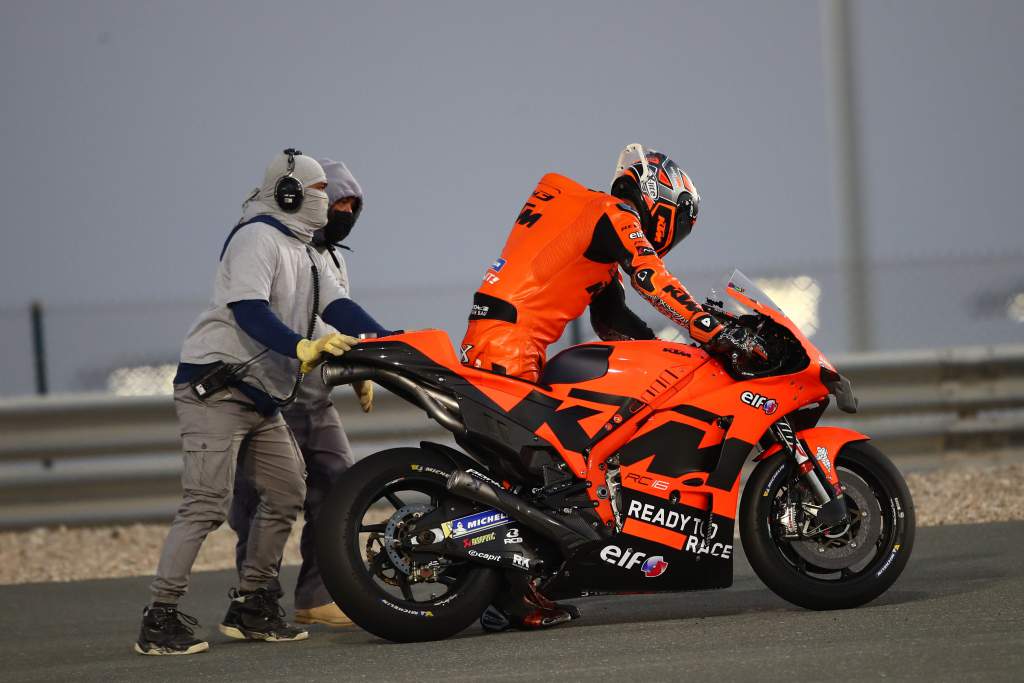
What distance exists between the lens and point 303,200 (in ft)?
20.7

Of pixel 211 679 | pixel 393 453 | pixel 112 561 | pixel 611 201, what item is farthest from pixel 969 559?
pixel 112 561

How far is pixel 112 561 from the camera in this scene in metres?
9.28

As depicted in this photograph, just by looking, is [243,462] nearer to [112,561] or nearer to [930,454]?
[112,561]

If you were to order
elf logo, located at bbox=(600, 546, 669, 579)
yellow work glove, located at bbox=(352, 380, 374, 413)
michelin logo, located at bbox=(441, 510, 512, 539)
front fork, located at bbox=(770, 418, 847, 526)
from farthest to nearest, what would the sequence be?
yellow work glove, located at bbox=(352, 380, 374, 413) < front fork, located at bbox=(770, 418, 847, 526) < elf logo, located at bbox=(600, 546, 669, 579) < michelin logo, located at bbox=(441, 510, 512, 539)

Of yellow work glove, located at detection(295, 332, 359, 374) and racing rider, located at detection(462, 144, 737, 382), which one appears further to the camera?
racing rider, located at detection(462, 144, 737, 382)

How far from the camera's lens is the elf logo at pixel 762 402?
A: 19.8ft

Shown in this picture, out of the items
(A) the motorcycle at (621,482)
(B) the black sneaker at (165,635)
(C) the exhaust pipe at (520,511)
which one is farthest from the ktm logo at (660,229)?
(B) the black sneaker at (165,635)

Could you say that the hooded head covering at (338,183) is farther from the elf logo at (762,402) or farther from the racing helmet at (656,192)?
the elf logo at (762,402)

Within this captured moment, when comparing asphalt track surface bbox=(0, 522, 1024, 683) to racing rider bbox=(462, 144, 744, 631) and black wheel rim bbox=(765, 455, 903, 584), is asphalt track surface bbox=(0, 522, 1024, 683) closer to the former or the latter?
black wheel rim bbox=(765, 455, 903, 584)

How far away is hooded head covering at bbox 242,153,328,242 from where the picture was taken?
6328mm

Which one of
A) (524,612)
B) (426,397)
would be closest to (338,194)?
(426,397)

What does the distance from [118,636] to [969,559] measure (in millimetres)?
4065

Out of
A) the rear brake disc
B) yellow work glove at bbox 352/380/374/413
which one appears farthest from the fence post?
the rear brake disc

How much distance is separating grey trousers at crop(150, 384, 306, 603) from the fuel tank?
3.99 ft
